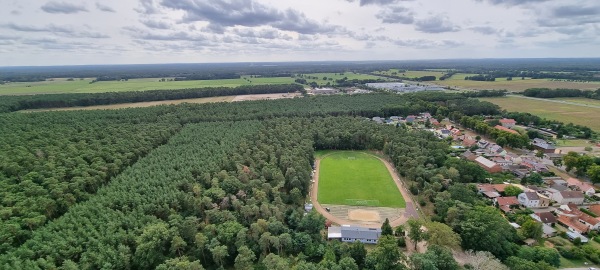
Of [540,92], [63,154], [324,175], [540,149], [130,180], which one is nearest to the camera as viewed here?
[130,180]

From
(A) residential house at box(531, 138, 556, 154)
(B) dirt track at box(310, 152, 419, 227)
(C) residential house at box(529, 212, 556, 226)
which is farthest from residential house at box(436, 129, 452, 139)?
(C) residential house at box(529, 212, 556, 226)

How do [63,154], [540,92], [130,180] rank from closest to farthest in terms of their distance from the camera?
[130,180], [63,154], [540,92]

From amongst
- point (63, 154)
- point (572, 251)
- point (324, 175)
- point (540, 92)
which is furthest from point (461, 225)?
point (540, 92)

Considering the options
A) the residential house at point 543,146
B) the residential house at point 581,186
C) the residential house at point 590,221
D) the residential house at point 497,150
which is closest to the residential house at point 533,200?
A: the residential house at point 590,221

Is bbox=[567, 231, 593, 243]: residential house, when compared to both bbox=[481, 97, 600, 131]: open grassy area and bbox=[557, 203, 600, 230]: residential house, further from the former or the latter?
bbox=[481, 97, 600, 131]: open grassy area

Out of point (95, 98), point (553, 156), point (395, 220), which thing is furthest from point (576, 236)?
point (95, 98)

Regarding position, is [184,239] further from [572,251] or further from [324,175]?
[572,251]
